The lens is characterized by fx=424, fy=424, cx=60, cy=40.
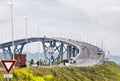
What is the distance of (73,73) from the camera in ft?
297

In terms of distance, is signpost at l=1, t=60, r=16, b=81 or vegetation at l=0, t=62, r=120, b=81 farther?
vegetation at l=0, t=62, r=120, b=81

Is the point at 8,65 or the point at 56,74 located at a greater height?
the point at 8,65

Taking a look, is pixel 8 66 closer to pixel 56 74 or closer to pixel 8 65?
pixel 8 65

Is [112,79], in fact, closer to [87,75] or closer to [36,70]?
[87,75]

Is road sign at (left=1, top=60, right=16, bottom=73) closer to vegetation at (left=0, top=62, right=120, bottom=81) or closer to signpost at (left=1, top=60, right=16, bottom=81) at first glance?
signpost at (left=1, top=60, right=16, bottom=81)

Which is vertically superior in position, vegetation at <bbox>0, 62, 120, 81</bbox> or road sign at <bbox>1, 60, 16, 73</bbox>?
road sign at <bbox>1, 60, 16, 73</bbox>

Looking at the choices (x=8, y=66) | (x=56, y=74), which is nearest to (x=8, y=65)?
(x=8, y=66)

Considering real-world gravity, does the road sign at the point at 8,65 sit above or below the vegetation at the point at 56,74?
above

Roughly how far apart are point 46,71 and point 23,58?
1754 cm

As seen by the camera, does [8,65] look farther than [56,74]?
No

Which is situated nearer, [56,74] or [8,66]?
[8,66]

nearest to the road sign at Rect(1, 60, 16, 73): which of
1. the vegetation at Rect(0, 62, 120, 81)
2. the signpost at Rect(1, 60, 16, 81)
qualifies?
the signpost at Rect(1, 60, 16, 81)

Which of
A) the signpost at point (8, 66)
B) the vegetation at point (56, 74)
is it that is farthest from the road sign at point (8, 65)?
the vegetation at point (56, 74)

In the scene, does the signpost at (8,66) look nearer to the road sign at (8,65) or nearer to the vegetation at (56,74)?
the road sign at (8,65)
